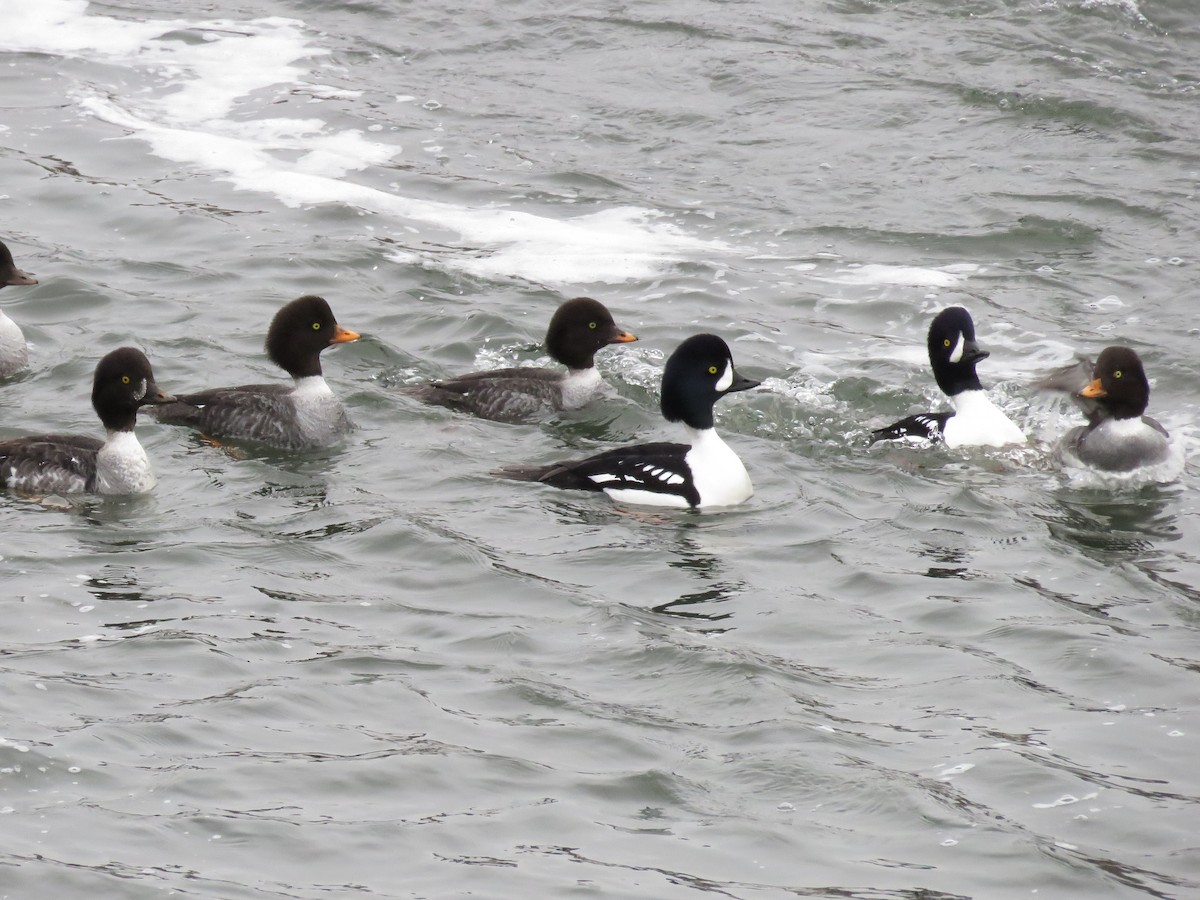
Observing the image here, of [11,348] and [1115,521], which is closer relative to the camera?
[1115,521]

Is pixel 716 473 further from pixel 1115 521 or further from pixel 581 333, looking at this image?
pixel 1115 521

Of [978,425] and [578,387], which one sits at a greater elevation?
[578,387]

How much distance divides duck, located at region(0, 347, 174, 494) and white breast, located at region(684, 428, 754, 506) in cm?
348

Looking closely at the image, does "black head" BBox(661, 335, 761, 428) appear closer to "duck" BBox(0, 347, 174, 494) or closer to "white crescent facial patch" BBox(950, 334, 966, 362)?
"white crescent facial patch" BBox(950, 334, 966, 362)

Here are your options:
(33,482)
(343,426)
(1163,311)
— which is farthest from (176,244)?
(1163,311)

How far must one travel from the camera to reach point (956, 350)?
11797mm

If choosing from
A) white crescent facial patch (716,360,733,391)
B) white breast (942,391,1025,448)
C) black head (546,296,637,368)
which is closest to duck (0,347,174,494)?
black head (546,296,637,368)

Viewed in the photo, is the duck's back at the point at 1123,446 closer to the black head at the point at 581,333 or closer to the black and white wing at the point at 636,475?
the black and white wing at the point at 636,475

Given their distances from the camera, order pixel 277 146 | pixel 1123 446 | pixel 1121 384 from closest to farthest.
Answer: pixel 1123 446 < pixel 1121 384 < pixel 277 146

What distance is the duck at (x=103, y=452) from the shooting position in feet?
33.3

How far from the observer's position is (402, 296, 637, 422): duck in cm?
1213

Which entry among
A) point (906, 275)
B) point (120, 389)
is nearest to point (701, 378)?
point (120, 389)

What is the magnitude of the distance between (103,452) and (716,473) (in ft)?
12.7

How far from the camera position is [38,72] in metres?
20.1
